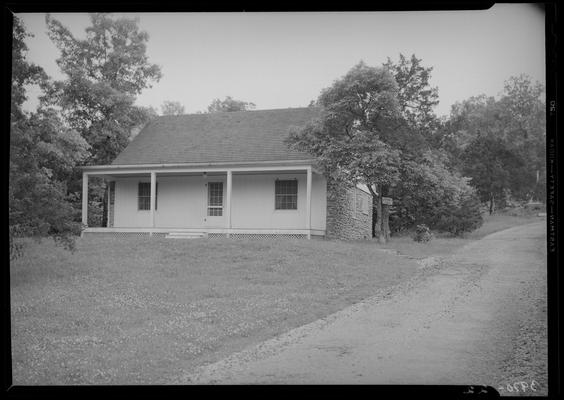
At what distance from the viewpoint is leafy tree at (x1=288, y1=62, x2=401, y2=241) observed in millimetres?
7703

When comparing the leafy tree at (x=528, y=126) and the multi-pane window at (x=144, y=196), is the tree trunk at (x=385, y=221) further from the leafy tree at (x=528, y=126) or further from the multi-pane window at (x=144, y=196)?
the multi-pane window at (x=144, y=196)

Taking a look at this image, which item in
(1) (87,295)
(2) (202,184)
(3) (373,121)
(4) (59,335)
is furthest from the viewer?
(2) (202,184)

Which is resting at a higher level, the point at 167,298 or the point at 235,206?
the point at 235,206

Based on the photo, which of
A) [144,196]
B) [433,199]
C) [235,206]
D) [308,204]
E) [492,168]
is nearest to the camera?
[492,168]

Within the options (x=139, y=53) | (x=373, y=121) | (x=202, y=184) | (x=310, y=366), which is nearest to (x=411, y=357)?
(x=310, y=366)

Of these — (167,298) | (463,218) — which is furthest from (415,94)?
(167,298)

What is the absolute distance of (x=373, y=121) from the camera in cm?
845

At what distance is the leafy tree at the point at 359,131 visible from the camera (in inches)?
303

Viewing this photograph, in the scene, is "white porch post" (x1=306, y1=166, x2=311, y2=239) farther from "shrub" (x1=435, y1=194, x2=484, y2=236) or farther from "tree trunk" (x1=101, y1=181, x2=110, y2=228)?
"shrub" (x1=435, y1=194, x2=484, y2=236)

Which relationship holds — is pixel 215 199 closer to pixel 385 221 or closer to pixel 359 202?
pixel 359 202

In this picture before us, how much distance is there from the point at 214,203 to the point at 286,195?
1.90 metres

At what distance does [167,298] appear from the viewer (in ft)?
21.8

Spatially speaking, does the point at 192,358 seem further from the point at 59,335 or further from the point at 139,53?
the point at 139,53
